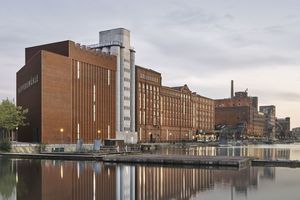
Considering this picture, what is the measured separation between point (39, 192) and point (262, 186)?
19.0m

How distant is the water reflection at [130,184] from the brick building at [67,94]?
56310 millimetres

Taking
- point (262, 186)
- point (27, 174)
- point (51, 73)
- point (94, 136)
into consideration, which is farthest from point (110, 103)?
point (262, 186)

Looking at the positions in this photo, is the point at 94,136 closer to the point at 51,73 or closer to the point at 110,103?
the point at 110,103

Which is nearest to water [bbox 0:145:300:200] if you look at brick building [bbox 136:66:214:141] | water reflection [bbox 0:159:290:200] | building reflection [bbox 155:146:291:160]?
water reflection [bbox 0:159:290:200]

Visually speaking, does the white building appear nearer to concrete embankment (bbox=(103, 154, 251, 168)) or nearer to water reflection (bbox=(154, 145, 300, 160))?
water reflection (bbox=(154, 145, 300, 160))

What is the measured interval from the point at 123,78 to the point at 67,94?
3445 cm

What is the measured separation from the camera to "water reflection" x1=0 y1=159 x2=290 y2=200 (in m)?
31.9

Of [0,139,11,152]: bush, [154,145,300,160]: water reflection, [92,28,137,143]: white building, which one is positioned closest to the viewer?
[0,139,11,152]: bush

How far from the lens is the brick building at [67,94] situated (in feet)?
343

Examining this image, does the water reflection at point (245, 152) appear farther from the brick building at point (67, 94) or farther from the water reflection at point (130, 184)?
the water reflection at point (130, 184)

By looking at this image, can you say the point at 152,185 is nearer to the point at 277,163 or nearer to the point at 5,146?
the point at 277,163

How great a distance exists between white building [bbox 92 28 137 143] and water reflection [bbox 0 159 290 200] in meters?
91.3

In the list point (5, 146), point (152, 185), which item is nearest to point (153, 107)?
point (5, 146)

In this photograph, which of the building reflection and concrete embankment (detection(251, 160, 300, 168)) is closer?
concrete embankment (detection(251, 160, 300, 168))
